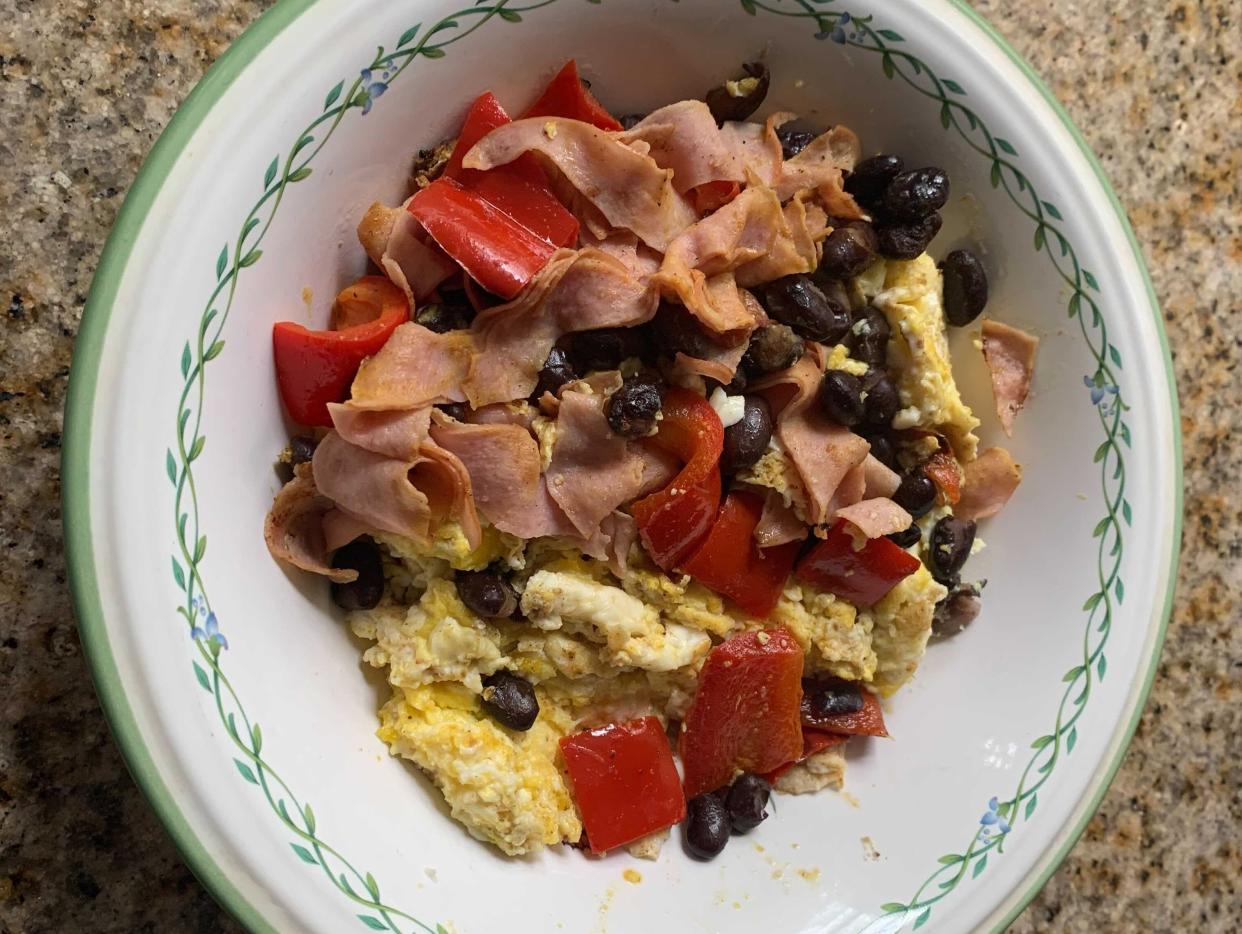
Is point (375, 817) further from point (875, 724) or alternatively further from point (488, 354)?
point (875, 724)

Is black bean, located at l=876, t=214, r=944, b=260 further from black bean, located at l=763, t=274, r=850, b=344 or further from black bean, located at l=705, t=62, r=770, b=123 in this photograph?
black bean, located at l=705, t=62, r=770, b=123

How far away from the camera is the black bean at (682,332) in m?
1.58

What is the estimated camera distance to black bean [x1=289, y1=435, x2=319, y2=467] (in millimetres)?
1548

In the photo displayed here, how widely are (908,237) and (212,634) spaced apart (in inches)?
51.1

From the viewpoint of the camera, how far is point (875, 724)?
1.87 metres

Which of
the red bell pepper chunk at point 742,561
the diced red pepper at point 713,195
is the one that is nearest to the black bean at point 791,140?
the diced red pepper at point 713,195

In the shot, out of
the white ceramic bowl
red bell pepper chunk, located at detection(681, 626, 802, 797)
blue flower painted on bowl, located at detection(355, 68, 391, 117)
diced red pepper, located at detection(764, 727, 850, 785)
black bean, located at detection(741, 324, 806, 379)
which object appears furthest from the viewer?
diced red pepper, located at detection(764, 727, 850, 785)

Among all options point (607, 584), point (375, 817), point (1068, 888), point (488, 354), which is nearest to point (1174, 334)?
point (1068, 888)

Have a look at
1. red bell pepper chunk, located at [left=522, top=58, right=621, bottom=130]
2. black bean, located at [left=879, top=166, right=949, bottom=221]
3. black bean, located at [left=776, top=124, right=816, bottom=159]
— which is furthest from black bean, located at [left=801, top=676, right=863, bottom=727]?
red bell pepper chunk, located at [left=522, top=58, right=621, bottom=130]

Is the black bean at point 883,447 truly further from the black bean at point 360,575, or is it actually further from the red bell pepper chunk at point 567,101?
the black bean at point 360,575

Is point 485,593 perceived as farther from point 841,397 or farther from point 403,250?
point 841,397

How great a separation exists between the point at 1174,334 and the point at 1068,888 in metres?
1.24

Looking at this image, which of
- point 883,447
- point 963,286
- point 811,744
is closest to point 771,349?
point 883,447

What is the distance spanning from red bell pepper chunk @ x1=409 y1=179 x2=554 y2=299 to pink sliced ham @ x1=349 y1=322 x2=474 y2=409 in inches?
4.2
